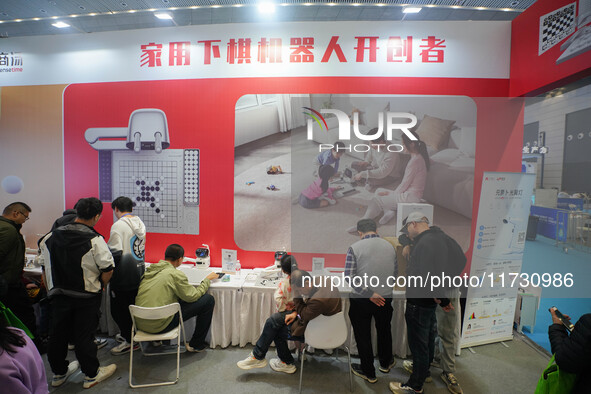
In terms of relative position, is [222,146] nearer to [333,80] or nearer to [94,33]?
[333,80]

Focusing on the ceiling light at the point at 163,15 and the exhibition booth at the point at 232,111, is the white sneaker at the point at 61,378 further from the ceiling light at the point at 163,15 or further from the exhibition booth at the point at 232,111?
the ceiling light at the point at 163,15

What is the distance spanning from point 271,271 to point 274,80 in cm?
192

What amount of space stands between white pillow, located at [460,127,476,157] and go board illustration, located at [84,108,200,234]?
250 centimetres

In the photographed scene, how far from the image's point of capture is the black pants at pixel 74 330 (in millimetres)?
2043

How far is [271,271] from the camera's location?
2.80 metres

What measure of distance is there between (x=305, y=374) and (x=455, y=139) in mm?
2090

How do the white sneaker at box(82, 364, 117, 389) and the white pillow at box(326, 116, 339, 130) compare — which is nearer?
the white pillow at box(326, 116, 339, 130)

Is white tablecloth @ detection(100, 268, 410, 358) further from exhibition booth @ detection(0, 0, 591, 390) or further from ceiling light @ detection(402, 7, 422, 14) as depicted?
ceiling light @ detection(402, 7, 422, 14)

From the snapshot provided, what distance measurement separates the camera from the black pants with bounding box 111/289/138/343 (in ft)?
8.00

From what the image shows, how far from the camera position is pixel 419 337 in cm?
203

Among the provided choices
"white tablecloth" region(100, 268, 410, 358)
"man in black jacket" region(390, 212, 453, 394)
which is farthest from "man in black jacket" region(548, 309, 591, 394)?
"white tablecloth" region(100, 268, 410, 358)

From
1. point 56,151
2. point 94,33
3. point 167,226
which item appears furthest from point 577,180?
point 56,151

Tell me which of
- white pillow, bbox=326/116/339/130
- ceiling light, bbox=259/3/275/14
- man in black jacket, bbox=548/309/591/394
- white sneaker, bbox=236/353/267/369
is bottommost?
white sneaker, bbox=236/353/267/369

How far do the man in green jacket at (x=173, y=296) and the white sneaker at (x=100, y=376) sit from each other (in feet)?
1.58
